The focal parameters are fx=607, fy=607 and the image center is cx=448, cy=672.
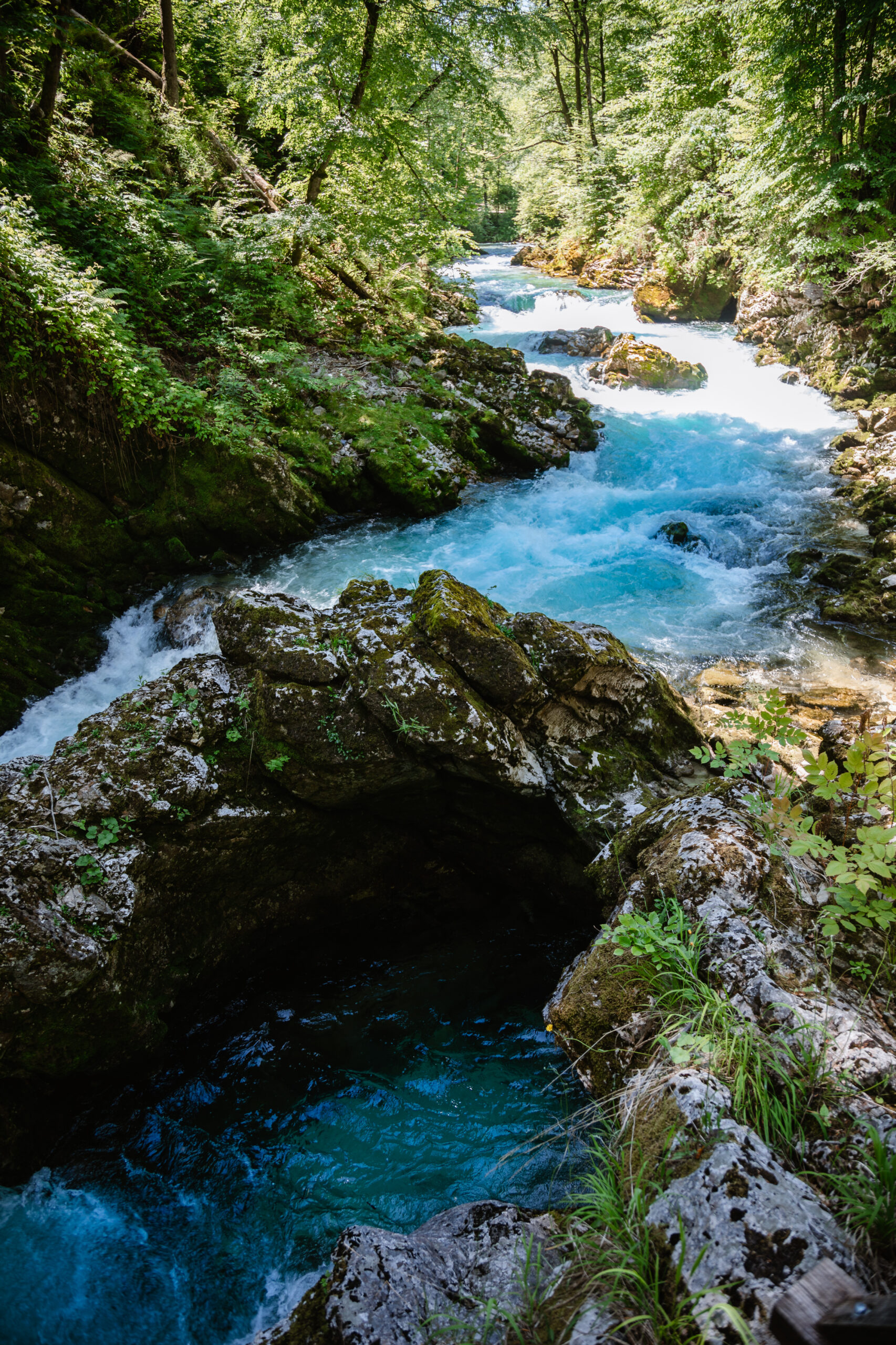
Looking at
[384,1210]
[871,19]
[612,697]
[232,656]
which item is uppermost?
[871,19]

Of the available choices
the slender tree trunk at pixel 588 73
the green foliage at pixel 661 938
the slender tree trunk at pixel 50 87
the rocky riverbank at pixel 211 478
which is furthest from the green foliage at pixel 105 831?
the slender tree trunk at pixel 588 73

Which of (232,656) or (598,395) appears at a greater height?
(598,395)

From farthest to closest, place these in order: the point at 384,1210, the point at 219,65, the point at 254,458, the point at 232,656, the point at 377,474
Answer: the point at 219,65
the point at 377,474
the point at 254,458
the point at 232,656
the point at 384,1210

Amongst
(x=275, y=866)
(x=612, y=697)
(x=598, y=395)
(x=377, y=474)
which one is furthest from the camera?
(x=598, y=395)

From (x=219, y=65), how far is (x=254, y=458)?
12.1 meters

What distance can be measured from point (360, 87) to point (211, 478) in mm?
8006

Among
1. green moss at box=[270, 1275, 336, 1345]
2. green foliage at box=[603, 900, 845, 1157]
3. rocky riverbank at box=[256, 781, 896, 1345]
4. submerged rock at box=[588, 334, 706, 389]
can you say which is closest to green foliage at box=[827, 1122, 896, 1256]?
rocky riverbank at box=[256, 781, 896, 1345]

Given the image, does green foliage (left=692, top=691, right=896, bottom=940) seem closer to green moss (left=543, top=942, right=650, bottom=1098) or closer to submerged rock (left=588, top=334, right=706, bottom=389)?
green moss (left=543, top=942, right=650, bottom=1098)

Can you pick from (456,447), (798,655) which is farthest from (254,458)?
(798,655)

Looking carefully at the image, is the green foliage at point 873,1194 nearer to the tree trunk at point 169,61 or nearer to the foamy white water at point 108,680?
the foamy white water at point 108,680

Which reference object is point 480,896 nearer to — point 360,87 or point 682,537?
point 682,537

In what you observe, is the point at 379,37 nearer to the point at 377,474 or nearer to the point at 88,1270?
the point at 377,474

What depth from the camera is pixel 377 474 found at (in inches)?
385

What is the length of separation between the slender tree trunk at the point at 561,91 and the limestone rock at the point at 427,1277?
3330 centimetres
